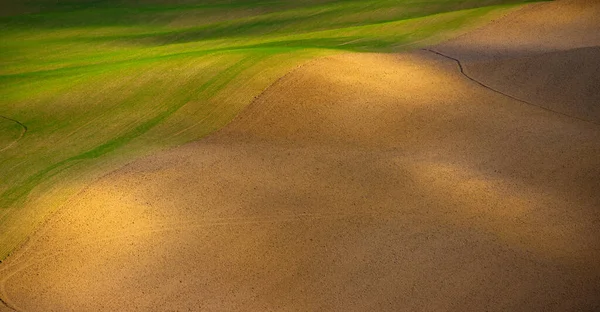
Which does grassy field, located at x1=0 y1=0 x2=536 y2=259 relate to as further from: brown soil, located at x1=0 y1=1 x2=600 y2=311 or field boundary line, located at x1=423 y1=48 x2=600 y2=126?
field boundary line, located at x1=423 y1=48 x2=600 y2=126

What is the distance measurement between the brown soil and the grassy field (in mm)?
987

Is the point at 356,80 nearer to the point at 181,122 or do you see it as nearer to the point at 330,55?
the point at 330,55

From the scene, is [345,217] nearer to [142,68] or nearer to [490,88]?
[490,88]

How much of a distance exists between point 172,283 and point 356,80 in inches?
313

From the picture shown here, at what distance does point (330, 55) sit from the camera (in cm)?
1819

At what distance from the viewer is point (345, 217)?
38.6ft

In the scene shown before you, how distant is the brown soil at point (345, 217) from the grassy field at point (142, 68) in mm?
987

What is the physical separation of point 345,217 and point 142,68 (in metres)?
9.38

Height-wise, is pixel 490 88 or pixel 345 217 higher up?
pixel 345 217

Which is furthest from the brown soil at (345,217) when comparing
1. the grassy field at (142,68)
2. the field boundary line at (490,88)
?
the grassy field at (142,68)

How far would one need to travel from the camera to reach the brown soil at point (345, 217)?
1019cm

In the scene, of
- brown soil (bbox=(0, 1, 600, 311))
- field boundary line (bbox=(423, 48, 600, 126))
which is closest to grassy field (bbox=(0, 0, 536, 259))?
brown soil (bbox=(0, 1, 600, 311))

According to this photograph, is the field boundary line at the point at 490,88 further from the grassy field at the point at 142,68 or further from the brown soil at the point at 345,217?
the grassy field at the point at 142,68

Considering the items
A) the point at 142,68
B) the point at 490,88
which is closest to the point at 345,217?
the point at 490,88
